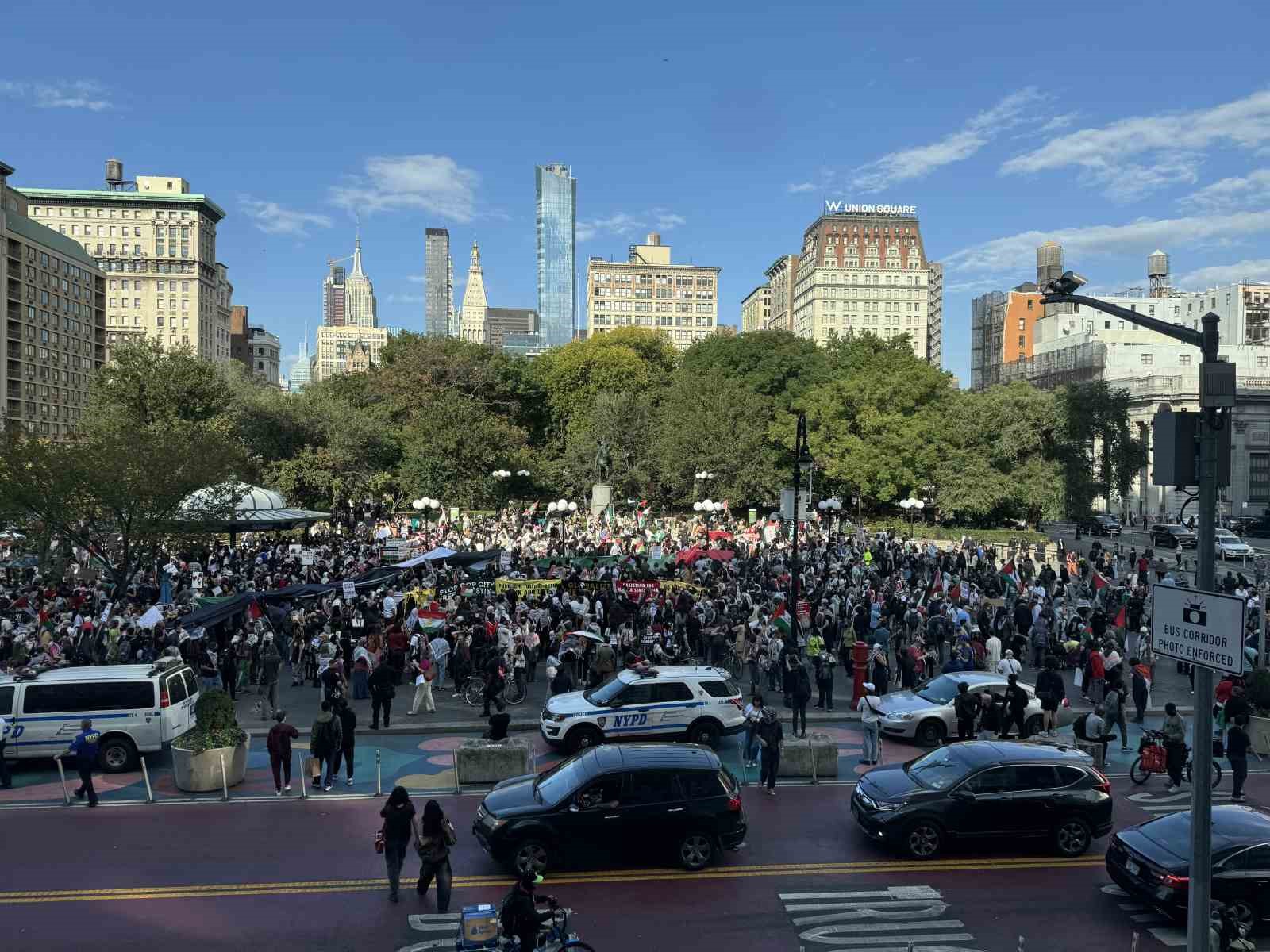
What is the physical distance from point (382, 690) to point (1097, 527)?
54535 mm

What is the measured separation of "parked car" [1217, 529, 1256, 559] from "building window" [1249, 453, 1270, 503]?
38.1m

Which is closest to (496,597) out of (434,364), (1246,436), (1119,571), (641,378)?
(1119,571)

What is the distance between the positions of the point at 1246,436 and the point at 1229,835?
3311 inches

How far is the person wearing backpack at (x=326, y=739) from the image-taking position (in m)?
15.1

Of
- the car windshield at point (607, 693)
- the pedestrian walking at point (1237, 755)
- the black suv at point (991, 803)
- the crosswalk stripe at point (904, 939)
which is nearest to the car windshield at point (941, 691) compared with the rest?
the pedestrian walking at point (1237, 755)

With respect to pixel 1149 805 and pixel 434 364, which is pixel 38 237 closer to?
pixel 434 364

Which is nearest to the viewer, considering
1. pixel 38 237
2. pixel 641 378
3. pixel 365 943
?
pixel 365 943

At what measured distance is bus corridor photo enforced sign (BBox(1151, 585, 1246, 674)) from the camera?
741 centimetres

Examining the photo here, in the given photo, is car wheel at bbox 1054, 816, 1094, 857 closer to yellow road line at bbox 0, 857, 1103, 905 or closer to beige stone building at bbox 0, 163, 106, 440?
yellow road line at bbox 0, 857, 1103, 905

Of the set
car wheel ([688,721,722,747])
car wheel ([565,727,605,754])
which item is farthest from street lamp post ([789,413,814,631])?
car wheel ([565,727,605,754])

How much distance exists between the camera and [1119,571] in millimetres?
38969

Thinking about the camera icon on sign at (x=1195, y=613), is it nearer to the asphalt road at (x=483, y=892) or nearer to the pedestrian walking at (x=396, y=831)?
the asphalt road at (x=483, y=892)

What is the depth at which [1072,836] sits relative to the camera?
1277 centimetres

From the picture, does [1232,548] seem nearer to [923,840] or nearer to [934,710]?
[934,710]
